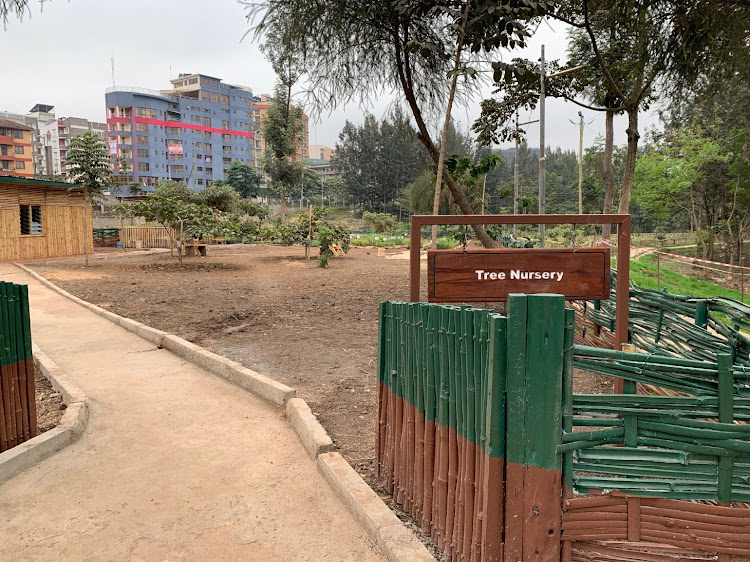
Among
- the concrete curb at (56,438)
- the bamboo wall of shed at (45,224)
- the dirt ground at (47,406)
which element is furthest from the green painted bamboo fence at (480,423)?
the bamboo wall of shed at (45,224)

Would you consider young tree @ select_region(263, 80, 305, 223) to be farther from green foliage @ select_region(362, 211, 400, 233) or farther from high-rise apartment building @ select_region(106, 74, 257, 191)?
high-rise apartment building @ select_region(106, 74, 257, 191)

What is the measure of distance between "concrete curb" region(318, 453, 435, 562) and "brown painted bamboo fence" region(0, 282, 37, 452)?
233 cm

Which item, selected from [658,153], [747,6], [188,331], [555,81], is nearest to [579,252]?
[747,6]

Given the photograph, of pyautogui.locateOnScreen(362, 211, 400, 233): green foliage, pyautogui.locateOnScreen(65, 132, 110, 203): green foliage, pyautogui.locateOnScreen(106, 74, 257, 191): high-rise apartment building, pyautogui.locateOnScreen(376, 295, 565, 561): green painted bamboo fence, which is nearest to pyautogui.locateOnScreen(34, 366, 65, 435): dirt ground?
pyautogui.locateOnScreen(376, 295, 565, 561): green painted bamboo fence

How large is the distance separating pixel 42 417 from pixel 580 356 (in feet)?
15.6

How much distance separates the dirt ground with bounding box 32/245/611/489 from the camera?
5762 millimetres

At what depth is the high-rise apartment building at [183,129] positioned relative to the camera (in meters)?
86.1

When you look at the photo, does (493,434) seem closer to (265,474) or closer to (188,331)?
(265,474)

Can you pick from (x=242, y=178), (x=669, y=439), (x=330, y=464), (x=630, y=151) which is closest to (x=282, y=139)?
(x=242, y=178)

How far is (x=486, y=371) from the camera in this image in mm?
2465

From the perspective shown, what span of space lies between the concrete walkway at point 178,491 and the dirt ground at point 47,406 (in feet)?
0.93

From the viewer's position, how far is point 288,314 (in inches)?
432

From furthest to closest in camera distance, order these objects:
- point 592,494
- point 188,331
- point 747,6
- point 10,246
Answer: point 10,246
point 188,331
point 747,6
point 592,494

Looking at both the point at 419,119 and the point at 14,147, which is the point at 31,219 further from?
the point at 14,147
